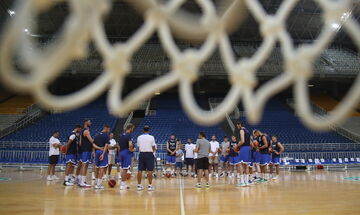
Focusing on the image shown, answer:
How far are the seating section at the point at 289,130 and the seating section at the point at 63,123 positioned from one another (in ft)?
28.8

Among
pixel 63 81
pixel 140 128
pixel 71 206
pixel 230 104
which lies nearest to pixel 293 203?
pixel 71 206

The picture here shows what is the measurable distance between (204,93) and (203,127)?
715 cm

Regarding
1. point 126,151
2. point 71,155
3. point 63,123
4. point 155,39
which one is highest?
point 155,39

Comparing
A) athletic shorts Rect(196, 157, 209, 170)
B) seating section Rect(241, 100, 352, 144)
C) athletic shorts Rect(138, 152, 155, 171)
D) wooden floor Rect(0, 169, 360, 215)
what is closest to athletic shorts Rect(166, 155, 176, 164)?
athletic shorts Rect(196, 157, 209, 170)

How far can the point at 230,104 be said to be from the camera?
1662mm

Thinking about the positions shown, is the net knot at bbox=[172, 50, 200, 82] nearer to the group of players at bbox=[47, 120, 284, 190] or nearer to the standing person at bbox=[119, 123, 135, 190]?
the group of players at bbox=[47, 120, 284, 190]

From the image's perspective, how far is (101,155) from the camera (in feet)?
23.1

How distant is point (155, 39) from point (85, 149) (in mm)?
16863

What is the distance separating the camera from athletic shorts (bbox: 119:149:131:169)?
713cm

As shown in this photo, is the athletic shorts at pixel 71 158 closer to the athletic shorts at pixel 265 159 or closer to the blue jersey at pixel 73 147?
the blue jersey at pixel 73 147

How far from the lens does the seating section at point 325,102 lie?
22.3 m

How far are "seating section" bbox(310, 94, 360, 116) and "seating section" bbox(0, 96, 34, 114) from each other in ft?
66.5

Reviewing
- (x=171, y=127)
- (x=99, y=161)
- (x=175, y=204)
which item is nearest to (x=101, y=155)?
(x=99, y=161)

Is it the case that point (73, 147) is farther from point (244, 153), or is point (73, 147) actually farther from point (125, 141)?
point (244, 153)
